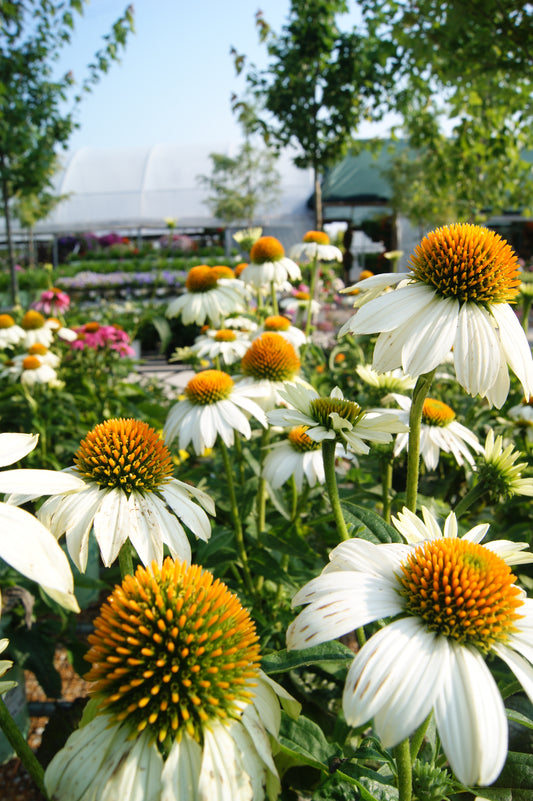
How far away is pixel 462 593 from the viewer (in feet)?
1.76

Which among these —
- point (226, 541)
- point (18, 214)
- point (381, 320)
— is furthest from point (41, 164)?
point (18, 214)

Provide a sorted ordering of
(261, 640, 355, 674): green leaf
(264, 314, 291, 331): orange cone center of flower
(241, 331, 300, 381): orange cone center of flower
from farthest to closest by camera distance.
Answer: (264, 314, 291, 331): orange cone center of flower
(241, 331, 300, 381): orange cone center of flower
(261, 640, 355, 674): green leaf

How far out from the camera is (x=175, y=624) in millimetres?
513

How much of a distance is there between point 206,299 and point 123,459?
5.00 ft

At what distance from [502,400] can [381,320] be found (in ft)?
0.60

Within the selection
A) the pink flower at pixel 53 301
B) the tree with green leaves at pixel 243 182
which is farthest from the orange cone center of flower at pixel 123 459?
the tree with green leaves at pixel 243 182

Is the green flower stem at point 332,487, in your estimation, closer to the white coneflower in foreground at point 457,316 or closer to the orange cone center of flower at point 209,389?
the white coneflower in foreground at point 457,316

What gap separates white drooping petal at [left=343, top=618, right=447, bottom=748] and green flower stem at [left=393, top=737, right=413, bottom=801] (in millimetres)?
131

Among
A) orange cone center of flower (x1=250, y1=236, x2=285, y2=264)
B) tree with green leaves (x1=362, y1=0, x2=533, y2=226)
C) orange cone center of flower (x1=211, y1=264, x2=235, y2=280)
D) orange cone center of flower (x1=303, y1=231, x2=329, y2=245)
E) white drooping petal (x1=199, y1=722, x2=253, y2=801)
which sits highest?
tree with green leaves (x1=362, y1=0, x2=533, y2=226)

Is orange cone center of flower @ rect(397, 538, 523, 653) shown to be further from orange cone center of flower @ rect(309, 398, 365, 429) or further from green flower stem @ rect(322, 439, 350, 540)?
orange cone center of flower @ rect(309, 398, 365, 429)

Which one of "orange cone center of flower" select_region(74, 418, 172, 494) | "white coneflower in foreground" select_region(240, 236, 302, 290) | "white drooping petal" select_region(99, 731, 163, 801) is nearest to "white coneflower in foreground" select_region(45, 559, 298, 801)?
"white drooping petal" select_region(99, 731, 163, 801)

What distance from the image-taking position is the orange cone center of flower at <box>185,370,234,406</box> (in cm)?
129

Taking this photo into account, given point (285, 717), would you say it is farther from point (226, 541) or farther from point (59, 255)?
point (59, 255)

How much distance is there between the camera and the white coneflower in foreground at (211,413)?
3.96 feet
